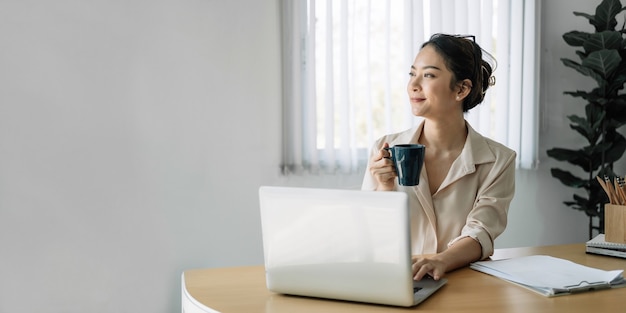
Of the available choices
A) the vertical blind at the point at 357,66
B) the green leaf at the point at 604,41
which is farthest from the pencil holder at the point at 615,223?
the green leaf at the point at 604,41

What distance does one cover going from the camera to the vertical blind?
328cm

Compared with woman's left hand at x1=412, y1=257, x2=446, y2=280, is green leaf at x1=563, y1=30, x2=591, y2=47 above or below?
above

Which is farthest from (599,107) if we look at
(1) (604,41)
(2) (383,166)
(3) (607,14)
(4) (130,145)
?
(4) (130,145)

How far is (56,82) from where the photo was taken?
2.92m

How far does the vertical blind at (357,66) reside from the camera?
3.28m

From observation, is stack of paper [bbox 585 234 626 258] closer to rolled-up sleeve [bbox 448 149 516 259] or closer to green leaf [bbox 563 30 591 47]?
rolled-up sleeve [bbox 448 149 516 259]

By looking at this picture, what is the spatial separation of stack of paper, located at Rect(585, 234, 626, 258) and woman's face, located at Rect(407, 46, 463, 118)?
1.94ft

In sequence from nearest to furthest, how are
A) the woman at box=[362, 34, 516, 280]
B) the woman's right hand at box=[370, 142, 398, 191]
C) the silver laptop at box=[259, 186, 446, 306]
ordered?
the silver laptop at box=[259, 186, 446, 306], the woman's right hand at box=[370, 142, 398, 191], the woman at box=[362, 34, 516, 280]

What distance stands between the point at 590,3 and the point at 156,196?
264cm

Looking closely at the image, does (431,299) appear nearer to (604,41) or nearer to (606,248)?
(606,248)

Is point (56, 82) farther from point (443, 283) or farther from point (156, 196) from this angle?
point (443, 283)

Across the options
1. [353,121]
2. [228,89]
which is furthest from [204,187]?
[353,121]

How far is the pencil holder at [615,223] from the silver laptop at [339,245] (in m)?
0.73

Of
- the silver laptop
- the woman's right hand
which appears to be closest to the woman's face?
the woman's right hand
